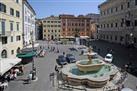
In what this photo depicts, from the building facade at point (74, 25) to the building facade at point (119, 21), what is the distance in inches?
1003

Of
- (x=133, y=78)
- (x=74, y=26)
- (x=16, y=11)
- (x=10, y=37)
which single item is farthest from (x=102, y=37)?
(x=133, y=78)

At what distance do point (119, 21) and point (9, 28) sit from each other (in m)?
35.0

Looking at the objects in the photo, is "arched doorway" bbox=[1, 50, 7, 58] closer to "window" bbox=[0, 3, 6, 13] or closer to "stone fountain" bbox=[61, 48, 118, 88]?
"window" bbox=[0, 3, 6, 13]

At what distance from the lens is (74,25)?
114875 millimetres

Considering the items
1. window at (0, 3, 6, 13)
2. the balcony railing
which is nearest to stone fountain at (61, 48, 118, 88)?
the balcony railing

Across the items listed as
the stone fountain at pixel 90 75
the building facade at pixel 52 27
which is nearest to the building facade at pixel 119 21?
the stone fountain at pixel 90 75

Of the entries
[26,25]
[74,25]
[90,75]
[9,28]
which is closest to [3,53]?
[9,28]

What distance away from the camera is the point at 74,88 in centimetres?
2491

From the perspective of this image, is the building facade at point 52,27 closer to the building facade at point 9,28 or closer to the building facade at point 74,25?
the building facade at point 74,25

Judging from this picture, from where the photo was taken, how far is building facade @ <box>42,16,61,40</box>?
11244cm

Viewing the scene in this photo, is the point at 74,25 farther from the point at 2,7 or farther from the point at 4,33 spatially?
the point at 2,7

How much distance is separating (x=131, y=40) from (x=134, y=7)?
7.97 metres

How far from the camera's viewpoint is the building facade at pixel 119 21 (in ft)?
193

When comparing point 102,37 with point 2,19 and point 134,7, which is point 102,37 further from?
point 2,19
